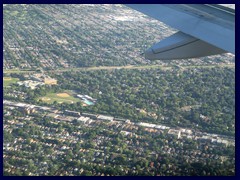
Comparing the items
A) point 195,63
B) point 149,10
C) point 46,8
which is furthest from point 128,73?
point 46,8

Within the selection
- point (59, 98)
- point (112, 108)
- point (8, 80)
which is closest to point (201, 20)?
point (112, 108)

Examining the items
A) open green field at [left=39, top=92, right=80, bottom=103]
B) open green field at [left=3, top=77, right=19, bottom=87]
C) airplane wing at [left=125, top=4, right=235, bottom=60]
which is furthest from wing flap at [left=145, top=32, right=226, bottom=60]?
open green field at [left=3, top=77, right=19, bottom=87]

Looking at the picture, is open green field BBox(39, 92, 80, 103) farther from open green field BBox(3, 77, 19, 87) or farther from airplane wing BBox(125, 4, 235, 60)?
airplane wing BBox(125, 4, 235, 60)

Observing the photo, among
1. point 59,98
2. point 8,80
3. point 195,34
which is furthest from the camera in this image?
point 8,80

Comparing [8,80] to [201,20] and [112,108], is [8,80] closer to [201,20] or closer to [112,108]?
[112,108]

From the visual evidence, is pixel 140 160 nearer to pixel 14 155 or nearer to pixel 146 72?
pixel 14 155

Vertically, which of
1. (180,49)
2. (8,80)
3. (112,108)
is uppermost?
(180,49)

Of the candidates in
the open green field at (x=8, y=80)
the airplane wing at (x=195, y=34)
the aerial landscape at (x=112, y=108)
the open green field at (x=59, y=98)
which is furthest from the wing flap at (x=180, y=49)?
the open green field at (x=8, y=80)
